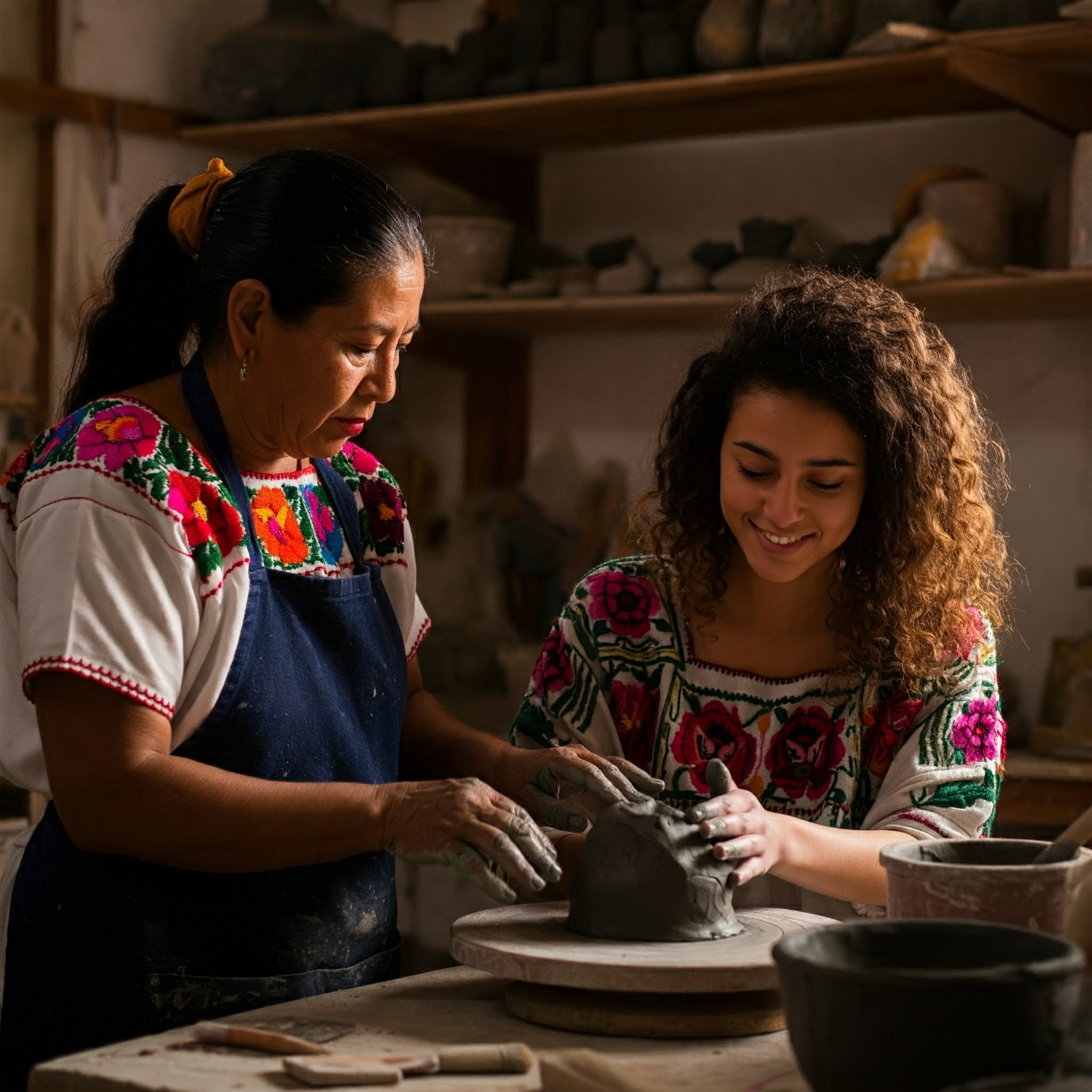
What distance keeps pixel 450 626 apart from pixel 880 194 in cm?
153

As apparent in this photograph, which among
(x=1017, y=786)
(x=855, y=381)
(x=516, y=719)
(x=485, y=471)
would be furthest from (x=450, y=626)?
(x=855, y=381)

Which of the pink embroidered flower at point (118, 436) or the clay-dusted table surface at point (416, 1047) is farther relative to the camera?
the pink embroidered flower at point (118, 436)

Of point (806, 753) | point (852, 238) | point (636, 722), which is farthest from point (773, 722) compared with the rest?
point (852, 238)

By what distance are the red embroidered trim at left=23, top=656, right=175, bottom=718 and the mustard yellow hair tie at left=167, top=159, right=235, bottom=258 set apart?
59 cm

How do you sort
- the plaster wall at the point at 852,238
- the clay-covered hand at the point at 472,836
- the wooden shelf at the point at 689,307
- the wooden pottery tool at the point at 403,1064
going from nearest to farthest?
the wooden pottery tool at the point at 403,1064 < the clay-covered hand at the point at 472,836 < the wooden shelf at the point at 689,307 < the plaster wall at the point at 852,238

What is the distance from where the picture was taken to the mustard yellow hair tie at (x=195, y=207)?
1.84 meters

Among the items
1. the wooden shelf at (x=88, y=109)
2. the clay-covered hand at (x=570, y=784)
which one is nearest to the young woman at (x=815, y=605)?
the clay-covered hand at (x=570, y=784)

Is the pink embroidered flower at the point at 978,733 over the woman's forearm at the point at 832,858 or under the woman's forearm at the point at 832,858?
over

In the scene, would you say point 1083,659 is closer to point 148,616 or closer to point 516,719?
point 516,719

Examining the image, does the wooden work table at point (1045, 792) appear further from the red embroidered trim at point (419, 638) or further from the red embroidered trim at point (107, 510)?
the red embroidered trim at point (107, 510)

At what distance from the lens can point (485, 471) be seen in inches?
166

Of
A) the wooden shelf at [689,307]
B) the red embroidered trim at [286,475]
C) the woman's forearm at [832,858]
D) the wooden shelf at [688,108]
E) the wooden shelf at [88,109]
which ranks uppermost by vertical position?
the wooden shelf at [88,109]

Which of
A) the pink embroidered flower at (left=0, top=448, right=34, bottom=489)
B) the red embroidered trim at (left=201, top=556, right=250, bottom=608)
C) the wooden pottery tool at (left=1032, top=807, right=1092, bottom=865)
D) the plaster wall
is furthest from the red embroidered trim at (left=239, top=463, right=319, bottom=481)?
the plaster wall

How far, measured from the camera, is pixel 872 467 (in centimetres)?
204
